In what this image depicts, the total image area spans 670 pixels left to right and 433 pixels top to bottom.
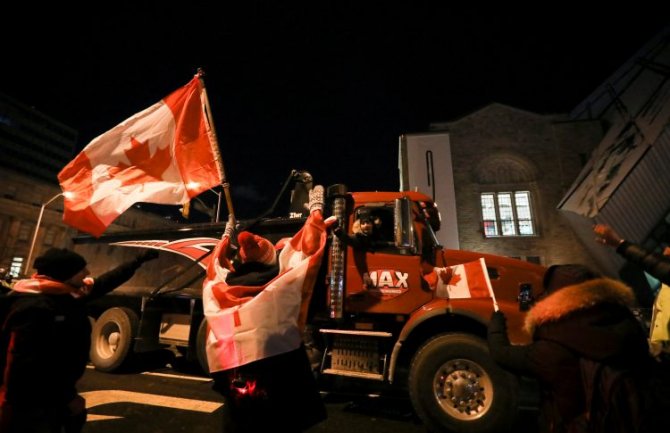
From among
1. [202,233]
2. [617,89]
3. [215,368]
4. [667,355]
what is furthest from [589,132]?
[215,368]

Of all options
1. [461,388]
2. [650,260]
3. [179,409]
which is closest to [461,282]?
[461,388]

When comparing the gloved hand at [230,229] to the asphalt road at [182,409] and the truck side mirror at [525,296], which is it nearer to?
the asphalt road at [182,409]

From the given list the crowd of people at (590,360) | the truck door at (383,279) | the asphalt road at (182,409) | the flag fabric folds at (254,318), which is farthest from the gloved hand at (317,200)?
the asphalt road at (182,409)

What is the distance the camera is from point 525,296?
4297 millimetres

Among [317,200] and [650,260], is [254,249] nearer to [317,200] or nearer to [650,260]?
[317,200]

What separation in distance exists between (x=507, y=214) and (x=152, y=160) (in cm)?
1714

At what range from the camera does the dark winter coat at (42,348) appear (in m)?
2.03

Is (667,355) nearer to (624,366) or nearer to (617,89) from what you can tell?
(624,366)

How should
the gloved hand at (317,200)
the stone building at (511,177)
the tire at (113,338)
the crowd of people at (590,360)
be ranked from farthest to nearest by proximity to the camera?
the stone building at (511,177) → the tire at (113,338) → the gloved hand at (317,200) → the crowd of people at (590,360)

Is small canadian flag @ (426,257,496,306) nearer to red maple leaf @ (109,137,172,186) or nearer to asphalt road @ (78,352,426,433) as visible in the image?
asphalt road @ (78,352,426,433)

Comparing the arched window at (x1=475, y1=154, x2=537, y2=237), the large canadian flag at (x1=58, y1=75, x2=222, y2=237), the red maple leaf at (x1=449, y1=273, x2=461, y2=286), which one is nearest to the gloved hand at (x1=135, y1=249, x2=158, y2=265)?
the large canadian flag at (x1=58, y1=75, x2=222, y2=237)

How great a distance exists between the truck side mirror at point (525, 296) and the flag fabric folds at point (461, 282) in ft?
1.54

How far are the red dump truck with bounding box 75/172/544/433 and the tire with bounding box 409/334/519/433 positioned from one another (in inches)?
0.5

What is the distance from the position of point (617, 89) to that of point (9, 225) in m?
57.8
